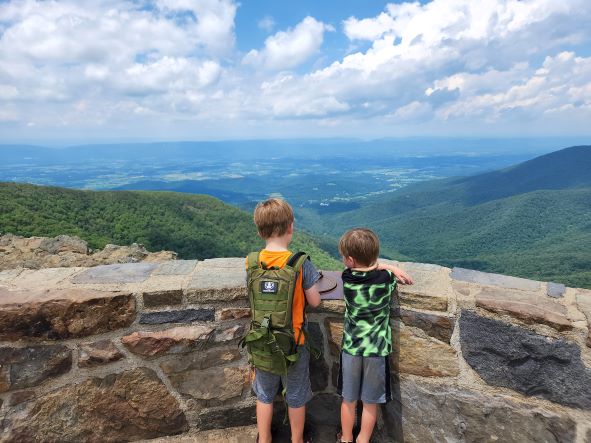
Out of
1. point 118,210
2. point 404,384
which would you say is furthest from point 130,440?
point 118,210

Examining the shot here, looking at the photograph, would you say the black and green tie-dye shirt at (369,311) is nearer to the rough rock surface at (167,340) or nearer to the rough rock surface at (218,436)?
the rough rock surface at (167,340)

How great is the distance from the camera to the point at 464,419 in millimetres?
2088

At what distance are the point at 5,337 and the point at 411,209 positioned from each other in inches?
6385

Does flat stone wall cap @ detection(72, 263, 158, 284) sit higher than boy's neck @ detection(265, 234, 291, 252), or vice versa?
boy's neck @ detection(265, 234, 291, 252)

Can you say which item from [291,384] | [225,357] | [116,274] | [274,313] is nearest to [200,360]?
[225,357]

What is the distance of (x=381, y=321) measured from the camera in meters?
2.10

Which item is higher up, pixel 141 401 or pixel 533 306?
pixel 533 306

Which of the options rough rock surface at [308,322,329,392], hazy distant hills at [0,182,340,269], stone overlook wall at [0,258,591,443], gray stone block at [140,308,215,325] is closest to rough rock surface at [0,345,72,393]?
stone overlook wall at [0,258,591,443]

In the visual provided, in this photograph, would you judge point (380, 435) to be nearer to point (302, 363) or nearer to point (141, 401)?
point (302, 363)

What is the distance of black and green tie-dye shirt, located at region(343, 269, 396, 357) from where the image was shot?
2.06 m

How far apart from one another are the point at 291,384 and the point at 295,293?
24.8 inches

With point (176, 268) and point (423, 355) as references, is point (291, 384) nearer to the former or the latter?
point (423, 355)

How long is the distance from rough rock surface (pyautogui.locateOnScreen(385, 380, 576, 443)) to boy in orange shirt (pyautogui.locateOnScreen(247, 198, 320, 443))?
61 cm

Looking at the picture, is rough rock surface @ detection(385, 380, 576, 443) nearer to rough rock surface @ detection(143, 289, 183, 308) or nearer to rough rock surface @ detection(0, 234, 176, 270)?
rough rock surface @ detection(143, 289, 183, 308)
